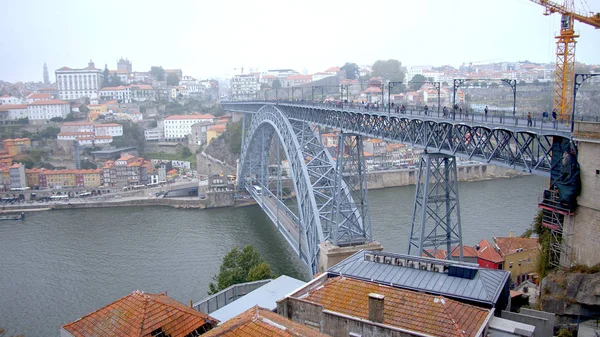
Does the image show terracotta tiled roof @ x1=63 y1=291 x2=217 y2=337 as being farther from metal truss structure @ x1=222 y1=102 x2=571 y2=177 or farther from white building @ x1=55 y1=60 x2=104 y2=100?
white building @ x1=55 y1=60 x2=104 y2=100

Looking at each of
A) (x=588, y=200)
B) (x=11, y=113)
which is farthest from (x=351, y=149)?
(x=11, y=113)

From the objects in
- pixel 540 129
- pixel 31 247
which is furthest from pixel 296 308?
pixel 31 247

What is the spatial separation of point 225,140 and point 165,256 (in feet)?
62.4

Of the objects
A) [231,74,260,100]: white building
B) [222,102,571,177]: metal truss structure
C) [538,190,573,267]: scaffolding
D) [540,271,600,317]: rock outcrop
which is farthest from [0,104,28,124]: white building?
[540,271,600,317]: rock outcrop

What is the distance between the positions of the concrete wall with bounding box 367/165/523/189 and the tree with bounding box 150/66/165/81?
44816mm

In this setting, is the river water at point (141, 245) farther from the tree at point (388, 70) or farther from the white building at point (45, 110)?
the tree at point (388, 70)

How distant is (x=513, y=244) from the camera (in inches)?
542

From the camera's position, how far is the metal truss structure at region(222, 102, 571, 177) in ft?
23.0

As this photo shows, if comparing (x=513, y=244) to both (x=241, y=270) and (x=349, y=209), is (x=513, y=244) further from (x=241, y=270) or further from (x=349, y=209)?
(x=241, y=270)

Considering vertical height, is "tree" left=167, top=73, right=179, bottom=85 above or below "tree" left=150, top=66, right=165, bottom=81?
below

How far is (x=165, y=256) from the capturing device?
18328 mm

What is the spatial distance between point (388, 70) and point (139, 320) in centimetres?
5545

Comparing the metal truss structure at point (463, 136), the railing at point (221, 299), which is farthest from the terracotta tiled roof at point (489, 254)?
the railing at point (221, 299)

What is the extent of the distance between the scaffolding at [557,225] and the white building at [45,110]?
146 feet
